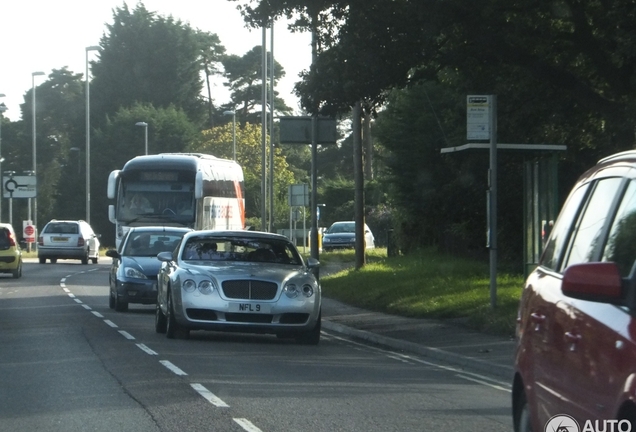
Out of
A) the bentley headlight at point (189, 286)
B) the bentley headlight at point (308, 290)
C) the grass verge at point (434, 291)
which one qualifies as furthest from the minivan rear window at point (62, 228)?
the bentley headlight at point (308, 290)

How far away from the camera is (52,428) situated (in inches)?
354

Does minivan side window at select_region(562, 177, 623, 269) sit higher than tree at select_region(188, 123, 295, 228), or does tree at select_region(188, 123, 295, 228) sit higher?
tree at select_region(188, 123, 295, 228)

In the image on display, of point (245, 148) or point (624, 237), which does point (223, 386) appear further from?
point (245, 148)

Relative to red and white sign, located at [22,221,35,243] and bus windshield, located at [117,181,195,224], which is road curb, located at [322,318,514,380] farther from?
red and white sign, located at [22,221,35,243]

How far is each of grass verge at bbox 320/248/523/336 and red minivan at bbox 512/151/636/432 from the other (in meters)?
10.9

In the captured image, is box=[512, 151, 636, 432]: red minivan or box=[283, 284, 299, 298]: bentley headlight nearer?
box=[512, 151, 636, 432]: red minivan

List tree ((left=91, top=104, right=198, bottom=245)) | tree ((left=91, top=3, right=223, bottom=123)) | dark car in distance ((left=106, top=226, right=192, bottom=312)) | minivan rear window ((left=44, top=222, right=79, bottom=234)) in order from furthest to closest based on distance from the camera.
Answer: tree ((left=91, top=3, right=223, bottom=123))
tree ((left=91, top=104, right=198, bottom=245))
minivan rear window ((left=44, top=222, right=79, bottom=234))
dark car in distance ((left=106, top=226, right=192, bottom=312))

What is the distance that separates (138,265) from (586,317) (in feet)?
59.7

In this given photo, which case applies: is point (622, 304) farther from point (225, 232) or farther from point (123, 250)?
point (123, 250)

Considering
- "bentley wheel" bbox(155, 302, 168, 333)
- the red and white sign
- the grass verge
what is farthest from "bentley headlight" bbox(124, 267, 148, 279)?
the red and white sign

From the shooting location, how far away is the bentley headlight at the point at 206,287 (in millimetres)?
16297

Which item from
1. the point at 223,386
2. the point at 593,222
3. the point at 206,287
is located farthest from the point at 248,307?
the point at 593,222

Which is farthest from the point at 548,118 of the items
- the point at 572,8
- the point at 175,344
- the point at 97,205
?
the point at 97,205

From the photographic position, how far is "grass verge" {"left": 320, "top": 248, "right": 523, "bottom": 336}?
18828 millimetres
